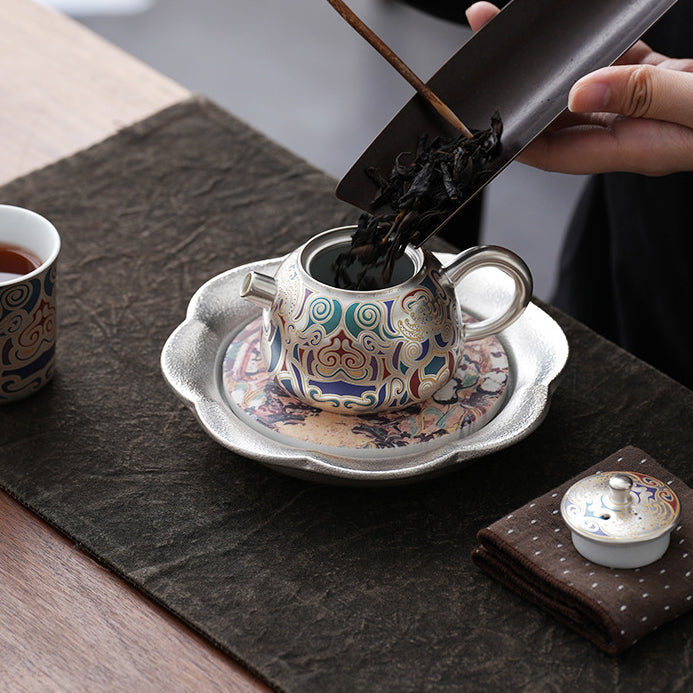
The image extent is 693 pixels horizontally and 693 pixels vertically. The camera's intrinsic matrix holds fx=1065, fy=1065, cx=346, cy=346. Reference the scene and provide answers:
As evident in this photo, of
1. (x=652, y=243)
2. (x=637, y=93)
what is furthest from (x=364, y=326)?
(x=652, y=243)

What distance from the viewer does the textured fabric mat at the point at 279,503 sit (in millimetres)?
691

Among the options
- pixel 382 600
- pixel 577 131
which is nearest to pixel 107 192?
pixel 577 131

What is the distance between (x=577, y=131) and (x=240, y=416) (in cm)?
44

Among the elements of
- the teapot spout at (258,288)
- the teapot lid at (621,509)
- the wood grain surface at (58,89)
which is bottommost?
the wood grain surface at (58,89)

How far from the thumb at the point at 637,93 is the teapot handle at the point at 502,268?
14 centimetres

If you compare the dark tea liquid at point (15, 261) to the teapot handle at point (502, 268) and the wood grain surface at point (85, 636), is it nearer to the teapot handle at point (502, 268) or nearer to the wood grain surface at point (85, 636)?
the wood grain surface at point (85, 636)

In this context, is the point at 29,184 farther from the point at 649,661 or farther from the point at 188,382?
the point at 649,661

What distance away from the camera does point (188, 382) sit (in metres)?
0.84

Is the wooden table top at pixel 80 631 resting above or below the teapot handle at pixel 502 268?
below

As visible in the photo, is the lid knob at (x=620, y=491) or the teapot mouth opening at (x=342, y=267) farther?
the teapot mouth opening at (x=342, y=267)

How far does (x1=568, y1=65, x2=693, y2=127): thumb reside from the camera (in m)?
0.86

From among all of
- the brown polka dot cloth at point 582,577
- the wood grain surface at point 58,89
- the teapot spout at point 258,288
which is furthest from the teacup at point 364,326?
the wood grain surface at point 58,89

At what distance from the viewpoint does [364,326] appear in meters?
0.78

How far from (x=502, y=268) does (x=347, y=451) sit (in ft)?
0.61
